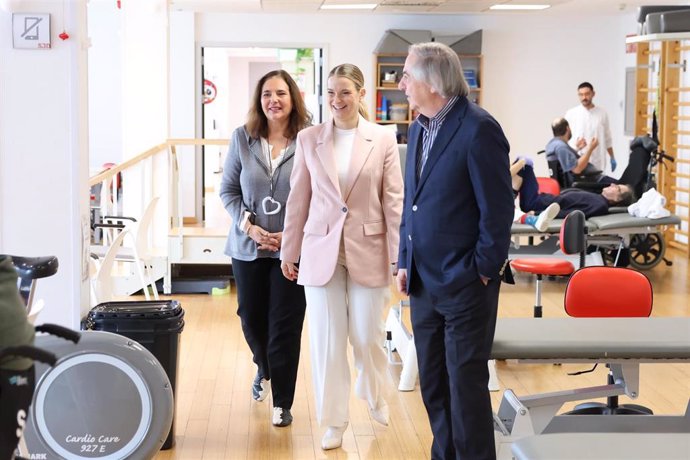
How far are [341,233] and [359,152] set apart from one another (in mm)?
334

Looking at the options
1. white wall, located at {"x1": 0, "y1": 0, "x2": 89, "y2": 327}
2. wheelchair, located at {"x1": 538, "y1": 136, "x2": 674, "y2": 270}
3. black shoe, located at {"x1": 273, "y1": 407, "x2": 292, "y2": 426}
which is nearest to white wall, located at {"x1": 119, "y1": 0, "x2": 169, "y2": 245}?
wheelchair, located at {"x1": 538, "y1": 136, "x2": 674, "y2": 270}

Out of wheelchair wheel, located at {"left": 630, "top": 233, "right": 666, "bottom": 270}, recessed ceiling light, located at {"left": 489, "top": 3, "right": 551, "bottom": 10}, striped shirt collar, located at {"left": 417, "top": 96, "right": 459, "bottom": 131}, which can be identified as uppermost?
recessed ceiling light, located at {"left": 489, "top": 3, "right": 551, "bottom": 10}

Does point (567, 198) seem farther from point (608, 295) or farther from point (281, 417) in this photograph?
point (281, 417)

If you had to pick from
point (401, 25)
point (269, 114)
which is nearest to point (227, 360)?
point (269, 114)

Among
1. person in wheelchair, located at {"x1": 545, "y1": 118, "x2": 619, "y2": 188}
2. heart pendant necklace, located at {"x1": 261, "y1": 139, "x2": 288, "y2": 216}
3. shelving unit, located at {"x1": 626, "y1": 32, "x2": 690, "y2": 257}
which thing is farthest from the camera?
shelving unit, located at {"x1": 626, "y1": 32, "x2": 690, "y2": 257}

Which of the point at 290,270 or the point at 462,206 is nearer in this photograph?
the point at 462,206

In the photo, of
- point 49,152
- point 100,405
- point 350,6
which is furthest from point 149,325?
point 350,6

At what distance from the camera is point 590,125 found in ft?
38.7

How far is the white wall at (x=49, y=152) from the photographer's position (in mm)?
4191

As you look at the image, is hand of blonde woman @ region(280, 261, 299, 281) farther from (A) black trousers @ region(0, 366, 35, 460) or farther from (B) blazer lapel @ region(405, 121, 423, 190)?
(A) black trousers @ region(0, 366, 35, 460)

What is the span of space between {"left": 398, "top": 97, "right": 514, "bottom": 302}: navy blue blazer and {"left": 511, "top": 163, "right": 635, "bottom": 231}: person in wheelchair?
455 cm

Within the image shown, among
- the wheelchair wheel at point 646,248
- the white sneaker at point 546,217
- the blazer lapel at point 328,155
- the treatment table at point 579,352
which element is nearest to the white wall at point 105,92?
the wheelchair wheel at point 646,248

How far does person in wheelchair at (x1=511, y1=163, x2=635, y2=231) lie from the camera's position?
8.37m

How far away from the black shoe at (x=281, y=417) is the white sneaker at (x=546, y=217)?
2.98 m
